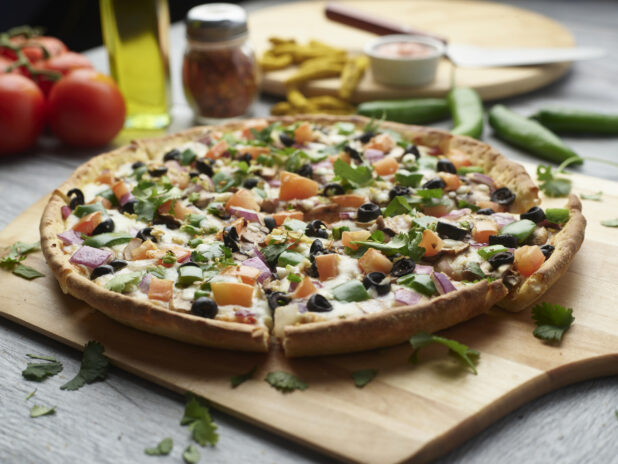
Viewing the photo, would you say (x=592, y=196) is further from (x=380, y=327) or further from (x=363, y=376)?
(x=363, y=376)

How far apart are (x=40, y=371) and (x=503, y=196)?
2.69m

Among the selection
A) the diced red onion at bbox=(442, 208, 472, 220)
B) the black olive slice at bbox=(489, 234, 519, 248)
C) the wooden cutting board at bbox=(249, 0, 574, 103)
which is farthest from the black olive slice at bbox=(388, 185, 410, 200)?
the wooden cutting board at bbox=(249, 0, 574, 103)

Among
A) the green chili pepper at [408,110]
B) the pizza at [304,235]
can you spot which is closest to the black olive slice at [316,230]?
the pizza at [304,235]

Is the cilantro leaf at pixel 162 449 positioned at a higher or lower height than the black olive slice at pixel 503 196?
lower

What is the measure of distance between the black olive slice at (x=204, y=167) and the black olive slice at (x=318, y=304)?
172 cm

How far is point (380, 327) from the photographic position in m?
3.10

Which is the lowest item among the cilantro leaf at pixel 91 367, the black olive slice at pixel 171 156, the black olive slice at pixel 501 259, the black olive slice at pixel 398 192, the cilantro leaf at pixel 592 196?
the cilantro leaf at pixel 592 196

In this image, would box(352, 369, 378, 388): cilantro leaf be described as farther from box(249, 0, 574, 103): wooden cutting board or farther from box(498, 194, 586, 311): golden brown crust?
box(249, 0, 574, 103): wooden cutting board

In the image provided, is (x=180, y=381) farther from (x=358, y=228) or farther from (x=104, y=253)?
(x=358, y=228)

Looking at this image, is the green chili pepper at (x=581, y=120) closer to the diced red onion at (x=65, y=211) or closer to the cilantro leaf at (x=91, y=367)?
the diced red onion at (x=65, y=211)

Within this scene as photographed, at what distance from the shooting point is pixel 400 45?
651cm

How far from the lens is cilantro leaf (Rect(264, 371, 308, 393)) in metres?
2.99

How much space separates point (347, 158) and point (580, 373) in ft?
7.27

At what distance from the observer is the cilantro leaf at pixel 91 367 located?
10.2 ft
